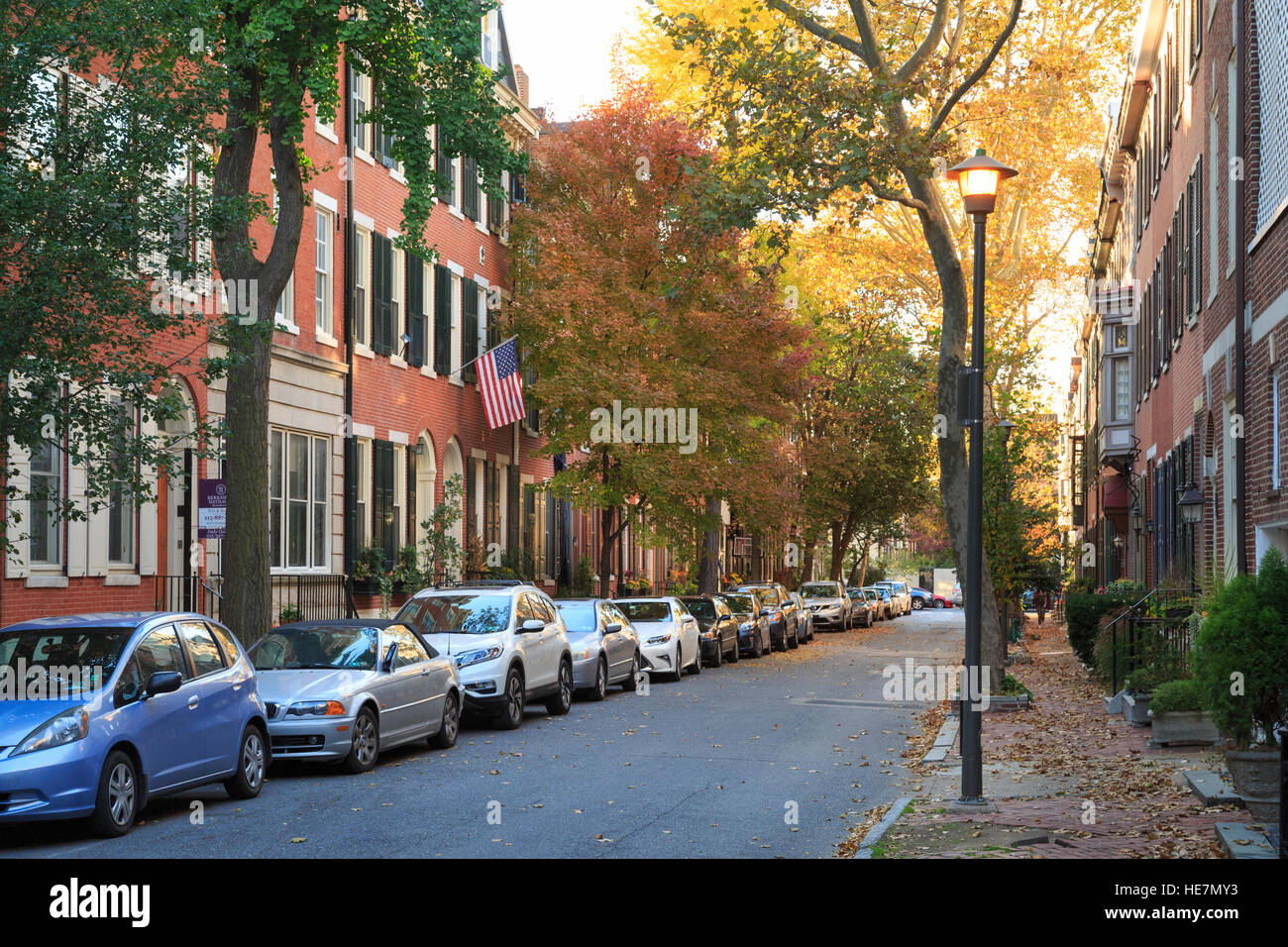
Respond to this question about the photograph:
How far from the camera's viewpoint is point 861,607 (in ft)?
192

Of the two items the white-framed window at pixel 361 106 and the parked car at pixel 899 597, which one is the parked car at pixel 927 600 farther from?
the white-framed window at pixel 361 106

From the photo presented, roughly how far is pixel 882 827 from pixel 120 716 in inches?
211

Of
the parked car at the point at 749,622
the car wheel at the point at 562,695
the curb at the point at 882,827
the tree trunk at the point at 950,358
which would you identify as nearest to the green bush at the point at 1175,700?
the curb at the point at 882,827

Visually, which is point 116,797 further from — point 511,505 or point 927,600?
point 927,600

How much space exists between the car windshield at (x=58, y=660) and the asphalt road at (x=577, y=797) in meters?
1.00

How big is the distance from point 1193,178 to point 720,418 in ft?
46.7

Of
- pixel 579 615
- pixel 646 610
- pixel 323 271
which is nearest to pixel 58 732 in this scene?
pixel 579 615

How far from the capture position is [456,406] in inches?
1340

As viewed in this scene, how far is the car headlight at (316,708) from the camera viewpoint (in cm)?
1355

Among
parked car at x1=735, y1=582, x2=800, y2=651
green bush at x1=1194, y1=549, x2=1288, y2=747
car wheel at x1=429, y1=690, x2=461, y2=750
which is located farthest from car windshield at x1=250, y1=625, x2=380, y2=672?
parked car at x1=735, y1=582, x2=800, y2=651

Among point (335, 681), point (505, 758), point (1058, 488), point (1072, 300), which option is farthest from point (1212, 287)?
point (1058, 488)

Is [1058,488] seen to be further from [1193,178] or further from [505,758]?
[505,758]

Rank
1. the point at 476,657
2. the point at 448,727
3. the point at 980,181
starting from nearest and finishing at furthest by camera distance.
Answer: the point at 980,181 → the point at 448,727 → the point at 476,657

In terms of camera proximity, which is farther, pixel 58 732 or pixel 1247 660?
pixel 1247 660
